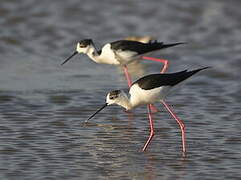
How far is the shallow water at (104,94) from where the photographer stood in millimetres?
6590

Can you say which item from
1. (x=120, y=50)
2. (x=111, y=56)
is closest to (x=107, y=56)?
(x=111, y=56)

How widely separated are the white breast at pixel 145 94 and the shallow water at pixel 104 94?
15.9 inches

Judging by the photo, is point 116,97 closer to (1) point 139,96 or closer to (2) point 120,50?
(1) point 139,96

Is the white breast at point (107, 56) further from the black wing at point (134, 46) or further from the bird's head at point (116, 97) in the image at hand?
the bird's head at point (116, 97)

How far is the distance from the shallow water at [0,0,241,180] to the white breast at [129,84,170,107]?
40cm

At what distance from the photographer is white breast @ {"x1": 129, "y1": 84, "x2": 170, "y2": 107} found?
289 inches

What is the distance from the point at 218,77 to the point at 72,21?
5.06 m

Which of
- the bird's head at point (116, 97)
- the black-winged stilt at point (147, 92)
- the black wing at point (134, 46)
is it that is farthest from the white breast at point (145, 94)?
the black wing at point (134, 46)

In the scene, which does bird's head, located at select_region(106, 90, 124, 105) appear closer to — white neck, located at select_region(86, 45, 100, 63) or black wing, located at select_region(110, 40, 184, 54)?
black wing, located at select_region(110, 40, 184, 54)

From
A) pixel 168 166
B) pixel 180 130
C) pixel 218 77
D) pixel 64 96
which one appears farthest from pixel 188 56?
pixel 168 166

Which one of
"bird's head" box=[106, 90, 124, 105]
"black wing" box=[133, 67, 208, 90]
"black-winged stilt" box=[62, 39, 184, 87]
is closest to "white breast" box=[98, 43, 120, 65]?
"black-winged stilt" box=[62, 39, 184, 87]

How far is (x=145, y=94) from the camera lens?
7.34 m

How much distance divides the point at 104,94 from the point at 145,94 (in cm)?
223

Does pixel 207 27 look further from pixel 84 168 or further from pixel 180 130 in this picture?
pixel 84 168
